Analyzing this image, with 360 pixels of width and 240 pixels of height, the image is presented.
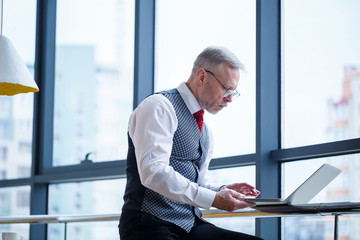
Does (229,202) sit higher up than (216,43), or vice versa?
(216,43)

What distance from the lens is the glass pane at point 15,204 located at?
552cm

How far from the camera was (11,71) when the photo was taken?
3.16 meters

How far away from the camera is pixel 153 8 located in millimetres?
4781

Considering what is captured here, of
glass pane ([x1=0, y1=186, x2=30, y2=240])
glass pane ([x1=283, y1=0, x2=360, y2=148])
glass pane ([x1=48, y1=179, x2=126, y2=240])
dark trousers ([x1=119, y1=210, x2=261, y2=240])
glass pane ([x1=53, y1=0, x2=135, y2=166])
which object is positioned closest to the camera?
dark trousers ([x1=119, y1=210, x2=261, y2=240])

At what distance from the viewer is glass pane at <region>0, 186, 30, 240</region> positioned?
5.52 metres

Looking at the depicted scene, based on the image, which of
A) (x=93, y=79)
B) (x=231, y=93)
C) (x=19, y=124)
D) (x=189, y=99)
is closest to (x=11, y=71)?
(x=189, y=99)

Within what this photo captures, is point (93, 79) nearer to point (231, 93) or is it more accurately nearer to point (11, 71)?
point (11, 71)

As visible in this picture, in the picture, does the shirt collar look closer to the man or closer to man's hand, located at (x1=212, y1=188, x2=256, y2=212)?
the man

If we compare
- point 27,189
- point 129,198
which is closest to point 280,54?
point 129,198

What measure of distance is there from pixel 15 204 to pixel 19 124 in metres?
0.75

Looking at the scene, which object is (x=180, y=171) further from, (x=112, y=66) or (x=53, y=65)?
(x=53, y=65)

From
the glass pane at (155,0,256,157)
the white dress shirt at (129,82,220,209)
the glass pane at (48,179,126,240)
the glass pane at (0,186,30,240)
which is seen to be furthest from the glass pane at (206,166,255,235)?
the glass pane at (0,186,30,240)

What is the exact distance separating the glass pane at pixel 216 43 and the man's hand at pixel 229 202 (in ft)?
4.29

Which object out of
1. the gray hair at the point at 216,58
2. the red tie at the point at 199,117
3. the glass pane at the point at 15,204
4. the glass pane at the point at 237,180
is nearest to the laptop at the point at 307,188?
the red tie at the point at 199,117
